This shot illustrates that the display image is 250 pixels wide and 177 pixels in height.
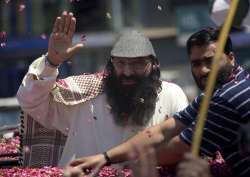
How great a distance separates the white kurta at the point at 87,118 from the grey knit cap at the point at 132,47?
0.36m

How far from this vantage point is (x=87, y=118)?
6.11m

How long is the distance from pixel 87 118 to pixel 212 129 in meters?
2.17

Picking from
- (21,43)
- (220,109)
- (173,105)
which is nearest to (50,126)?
(173,105)

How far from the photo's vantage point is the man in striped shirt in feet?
13.3

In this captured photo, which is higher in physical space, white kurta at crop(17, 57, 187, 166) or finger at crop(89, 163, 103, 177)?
finger at crop(89, 163, 103, 177)

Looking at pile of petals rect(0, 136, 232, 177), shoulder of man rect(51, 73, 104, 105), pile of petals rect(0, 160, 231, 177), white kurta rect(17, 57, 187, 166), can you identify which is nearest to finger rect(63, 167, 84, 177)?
pile of petals rect(0, 136, 232, 177)

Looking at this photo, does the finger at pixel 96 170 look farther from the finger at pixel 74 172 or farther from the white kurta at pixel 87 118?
the white kurta at pixel 87 118

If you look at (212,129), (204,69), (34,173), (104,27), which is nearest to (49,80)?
(34,173)

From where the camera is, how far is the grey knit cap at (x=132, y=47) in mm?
5953

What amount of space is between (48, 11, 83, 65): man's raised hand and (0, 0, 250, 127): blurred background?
58.1 feet

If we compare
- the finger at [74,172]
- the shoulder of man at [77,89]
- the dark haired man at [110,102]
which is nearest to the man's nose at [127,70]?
the dark haired man at [110,102]

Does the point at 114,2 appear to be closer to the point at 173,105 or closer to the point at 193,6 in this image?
the point at 193,6

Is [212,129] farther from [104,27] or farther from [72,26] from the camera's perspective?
[104,27]

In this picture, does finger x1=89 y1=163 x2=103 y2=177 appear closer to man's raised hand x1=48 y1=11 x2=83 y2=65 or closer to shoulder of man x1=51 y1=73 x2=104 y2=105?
man's raised hand x1=48 y1=11 x2=83 y2=65
